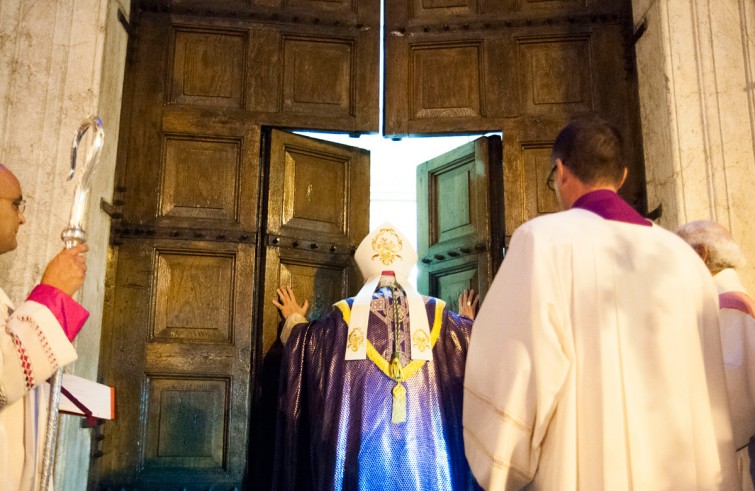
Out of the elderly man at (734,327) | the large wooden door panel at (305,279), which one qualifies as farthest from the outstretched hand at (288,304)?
the elderly man at (734,327)

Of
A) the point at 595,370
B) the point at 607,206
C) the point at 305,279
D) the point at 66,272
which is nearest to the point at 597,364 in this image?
the point at 595,370

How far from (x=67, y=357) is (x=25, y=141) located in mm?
2206

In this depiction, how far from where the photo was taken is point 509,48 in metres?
4.96

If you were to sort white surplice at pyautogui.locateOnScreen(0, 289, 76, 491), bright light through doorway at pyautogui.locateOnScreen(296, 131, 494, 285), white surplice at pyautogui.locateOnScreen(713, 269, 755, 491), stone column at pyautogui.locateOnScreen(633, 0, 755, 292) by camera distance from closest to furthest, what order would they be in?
white surplice at pyautogui.locateOnScreen(0, 289, 76, 491) → white surplice at pyautogui.locateOnScreen(713, 269, 755, 491) → stone column at pyautogui.locateOnScreen(633, 0, 755, 292) → bright light through doorway at pyautogui.locateOnScreen(296, 131, 494, 285)

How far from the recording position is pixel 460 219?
16.4ft

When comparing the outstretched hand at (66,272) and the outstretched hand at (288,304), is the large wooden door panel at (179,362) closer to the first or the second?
the outstretched hand at (288,304)

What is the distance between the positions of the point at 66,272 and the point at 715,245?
8.02ft

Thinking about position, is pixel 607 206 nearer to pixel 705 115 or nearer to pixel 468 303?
pixel 705 115

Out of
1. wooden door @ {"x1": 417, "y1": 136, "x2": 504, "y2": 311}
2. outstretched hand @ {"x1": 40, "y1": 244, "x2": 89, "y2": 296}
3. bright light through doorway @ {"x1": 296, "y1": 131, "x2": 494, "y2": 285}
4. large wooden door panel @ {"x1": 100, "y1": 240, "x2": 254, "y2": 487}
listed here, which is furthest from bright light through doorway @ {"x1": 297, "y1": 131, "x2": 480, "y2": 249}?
outstretched hand @ {"x1": 40, "y1": 244, "x2": 89, "y2": 296}

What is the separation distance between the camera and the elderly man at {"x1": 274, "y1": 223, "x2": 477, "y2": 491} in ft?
12.9

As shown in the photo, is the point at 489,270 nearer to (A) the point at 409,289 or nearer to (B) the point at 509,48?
(A) the point at 409,289

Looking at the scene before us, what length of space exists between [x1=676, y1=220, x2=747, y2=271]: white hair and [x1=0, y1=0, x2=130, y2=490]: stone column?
9.64 ft

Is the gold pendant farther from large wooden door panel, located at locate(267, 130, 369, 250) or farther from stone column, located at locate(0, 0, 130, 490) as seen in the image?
stone column, located at locate(0, 0, 130, 490)

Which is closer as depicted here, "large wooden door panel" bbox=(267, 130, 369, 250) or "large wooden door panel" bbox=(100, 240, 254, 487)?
"large wooden door panel" bbox=(100, 240, 254, 487)
